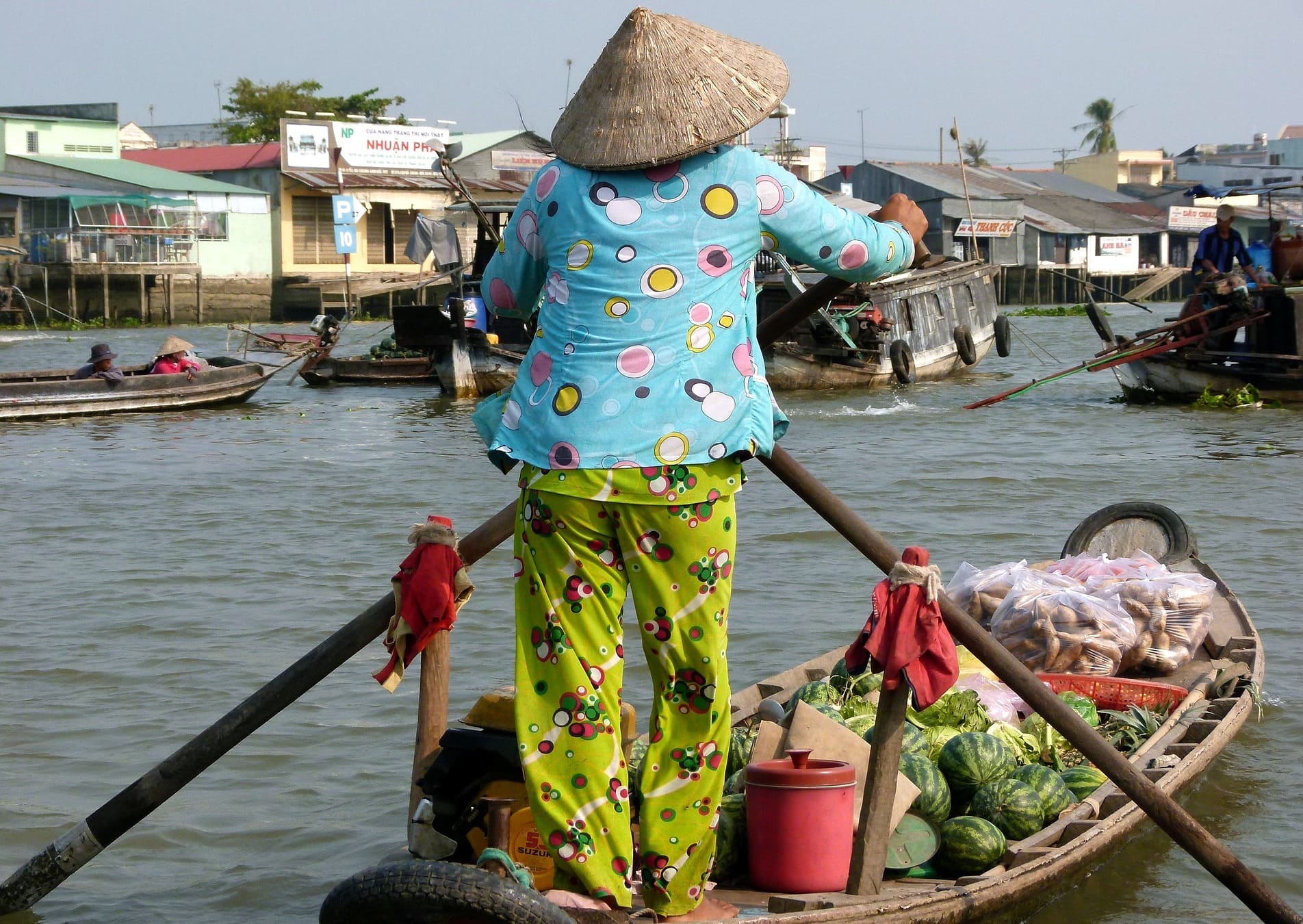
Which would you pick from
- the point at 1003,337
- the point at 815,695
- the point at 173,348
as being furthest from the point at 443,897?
the point at 1003,337

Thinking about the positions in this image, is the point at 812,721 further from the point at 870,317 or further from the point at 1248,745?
the point at 870,317

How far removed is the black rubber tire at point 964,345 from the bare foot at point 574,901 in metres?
20.1

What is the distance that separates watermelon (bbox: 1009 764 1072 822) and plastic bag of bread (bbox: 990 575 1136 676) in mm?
990

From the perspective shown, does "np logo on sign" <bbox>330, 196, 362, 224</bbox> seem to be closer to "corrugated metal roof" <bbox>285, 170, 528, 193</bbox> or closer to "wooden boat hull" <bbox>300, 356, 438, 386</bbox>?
"wooden boat hull" <bbox>300, 356, 438, 386</bbox>

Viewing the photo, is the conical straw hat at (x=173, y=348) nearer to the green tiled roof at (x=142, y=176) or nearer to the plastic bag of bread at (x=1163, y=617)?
the plastic bag of bread at (x=1163, y=617)

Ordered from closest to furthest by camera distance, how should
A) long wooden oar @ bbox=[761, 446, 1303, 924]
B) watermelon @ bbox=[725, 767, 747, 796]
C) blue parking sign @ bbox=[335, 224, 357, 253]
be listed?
long wooden oar @ bbox=[761, 446, 1303, 924] < watermelon @ bbox=[725, 767, 747, 796] < blue parking sign @ bbox=[335, 224, 357, 253]

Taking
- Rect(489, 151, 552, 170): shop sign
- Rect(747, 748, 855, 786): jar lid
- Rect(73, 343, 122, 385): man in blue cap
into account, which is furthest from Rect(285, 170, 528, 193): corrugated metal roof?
Rect(747, 748, 855, 786): jar lid

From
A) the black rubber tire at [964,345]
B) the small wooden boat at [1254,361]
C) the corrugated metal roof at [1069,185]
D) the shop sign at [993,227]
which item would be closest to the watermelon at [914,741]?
the small wooden boat at [1254,361]

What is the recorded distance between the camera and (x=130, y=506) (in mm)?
10930

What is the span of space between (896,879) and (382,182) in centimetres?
4310

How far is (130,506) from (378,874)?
9.28 m

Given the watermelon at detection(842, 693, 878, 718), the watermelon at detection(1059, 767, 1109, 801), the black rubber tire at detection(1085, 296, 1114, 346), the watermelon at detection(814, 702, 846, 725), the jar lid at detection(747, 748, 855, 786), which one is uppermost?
the black rubber tire at detection(1085, 296, 1114, 346)

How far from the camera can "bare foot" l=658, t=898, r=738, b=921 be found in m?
2.68

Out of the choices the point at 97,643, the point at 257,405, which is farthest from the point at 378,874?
the point at 257,405
